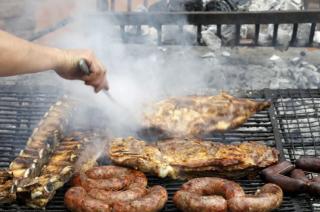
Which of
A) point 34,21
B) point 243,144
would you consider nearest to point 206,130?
point 243,144

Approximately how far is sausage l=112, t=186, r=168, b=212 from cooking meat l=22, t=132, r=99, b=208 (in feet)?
1.85

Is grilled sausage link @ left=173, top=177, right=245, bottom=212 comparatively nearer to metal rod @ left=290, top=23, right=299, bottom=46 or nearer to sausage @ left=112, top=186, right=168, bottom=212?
sausage @ left=112, top=186, right=168, bottom=212

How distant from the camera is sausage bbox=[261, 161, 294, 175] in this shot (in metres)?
4.55

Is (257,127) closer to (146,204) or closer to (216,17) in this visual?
Answer: (146,204)

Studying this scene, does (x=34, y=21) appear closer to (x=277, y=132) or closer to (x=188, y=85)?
(x=188, y=85)

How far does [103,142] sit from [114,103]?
0.57m

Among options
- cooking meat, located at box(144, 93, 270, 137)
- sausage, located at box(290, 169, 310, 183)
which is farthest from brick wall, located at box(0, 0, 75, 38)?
sausage, located at box(290, 169, 310, 183)

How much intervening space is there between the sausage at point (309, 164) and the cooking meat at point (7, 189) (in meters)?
2.55

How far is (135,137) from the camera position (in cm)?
527

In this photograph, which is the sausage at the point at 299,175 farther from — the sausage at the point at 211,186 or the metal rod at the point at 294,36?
the metal rod at the point at 294,36

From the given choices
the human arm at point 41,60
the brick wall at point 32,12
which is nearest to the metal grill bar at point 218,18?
the brick wall at point 32,12

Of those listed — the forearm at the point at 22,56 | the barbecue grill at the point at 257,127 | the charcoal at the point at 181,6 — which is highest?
the forearm at the point at 22,56

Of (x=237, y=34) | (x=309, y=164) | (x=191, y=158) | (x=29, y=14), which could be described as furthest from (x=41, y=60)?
(x=29, y=14)

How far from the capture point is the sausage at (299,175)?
4.44m
